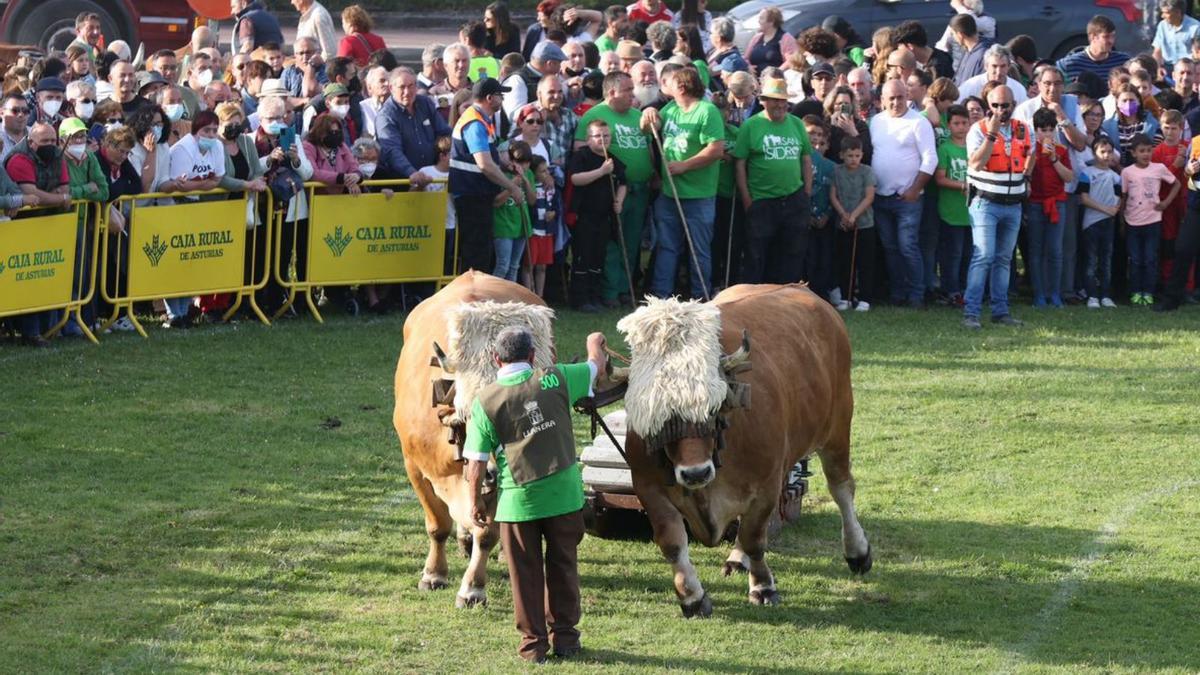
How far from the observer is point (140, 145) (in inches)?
612

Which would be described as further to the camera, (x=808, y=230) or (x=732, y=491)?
(x=808, y=230)

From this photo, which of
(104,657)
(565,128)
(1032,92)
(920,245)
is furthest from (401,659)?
(1032,92)

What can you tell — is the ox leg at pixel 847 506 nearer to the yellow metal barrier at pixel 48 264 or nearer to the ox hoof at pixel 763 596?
the ox hoof at pixel 763 596

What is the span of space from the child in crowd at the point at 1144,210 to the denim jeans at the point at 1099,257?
0.20 metres

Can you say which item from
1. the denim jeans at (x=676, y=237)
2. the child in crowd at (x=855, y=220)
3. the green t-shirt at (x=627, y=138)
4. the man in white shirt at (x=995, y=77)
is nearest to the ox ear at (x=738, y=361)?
the denim jeans at (x=676, y=237)

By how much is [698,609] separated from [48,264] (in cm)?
767

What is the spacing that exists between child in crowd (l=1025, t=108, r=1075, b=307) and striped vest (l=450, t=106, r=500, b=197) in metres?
5.15

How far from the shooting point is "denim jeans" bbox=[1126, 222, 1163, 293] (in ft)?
59.4

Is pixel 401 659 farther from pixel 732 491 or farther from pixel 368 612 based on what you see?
pixel 732 491

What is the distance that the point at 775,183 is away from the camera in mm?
16844

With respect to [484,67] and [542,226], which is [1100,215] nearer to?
[542,226]

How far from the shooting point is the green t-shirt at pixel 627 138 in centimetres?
1706

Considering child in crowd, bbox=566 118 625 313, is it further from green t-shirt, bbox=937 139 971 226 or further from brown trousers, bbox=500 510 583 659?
brown trousers, bbox=500 510 583 659

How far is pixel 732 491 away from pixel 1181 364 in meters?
7.74
